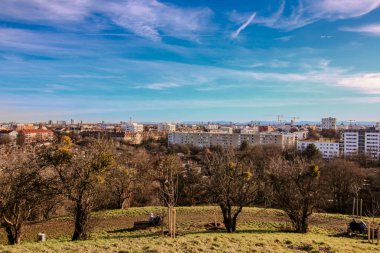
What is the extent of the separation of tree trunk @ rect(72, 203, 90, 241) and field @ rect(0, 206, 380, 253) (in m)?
0.54

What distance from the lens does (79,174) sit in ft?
50.5

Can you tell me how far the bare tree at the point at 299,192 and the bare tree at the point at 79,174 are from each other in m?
9.37

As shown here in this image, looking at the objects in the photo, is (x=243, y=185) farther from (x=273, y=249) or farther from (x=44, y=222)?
(x=44, y=222)

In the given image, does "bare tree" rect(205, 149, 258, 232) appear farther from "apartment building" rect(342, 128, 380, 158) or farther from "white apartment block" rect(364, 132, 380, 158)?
"white apartment block" rect(364, 132, 380, 158)

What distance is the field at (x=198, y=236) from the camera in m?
12.1

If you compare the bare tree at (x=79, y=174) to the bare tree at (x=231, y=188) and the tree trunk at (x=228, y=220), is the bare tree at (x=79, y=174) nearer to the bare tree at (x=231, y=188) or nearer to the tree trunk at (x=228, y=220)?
the bare tree at (x=231, y=188)

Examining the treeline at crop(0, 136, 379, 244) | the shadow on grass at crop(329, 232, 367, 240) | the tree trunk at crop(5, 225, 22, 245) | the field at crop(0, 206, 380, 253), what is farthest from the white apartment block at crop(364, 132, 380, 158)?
the tree trunk at crop(5, 225, 22, 245)

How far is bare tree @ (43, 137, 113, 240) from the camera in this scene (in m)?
15.2

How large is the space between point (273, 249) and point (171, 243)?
355cm

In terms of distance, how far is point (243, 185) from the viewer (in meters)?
18.8

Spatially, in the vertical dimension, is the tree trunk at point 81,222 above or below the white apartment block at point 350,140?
below

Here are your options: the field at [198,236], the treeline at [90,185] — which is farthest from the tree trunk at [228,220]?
the field at [198,236]

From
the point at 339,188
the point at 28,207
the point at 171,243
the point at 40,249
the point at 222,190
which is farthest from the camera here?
the point at 339,188

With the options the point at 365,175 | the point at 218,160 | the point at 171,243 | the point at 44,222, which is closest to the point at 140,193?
the point at 44,222
